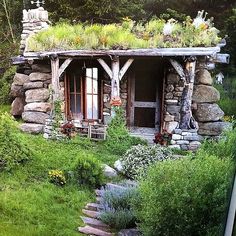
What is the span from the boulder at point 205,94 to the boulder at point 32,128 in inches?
19.6

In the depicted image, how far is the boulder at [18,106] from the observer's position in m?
1.20

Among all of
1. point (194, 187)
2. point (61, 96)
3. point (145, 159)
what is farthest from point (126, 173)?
point (61, 96)

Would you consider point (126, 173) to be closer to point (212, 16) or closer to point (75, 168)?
point (75, 168)

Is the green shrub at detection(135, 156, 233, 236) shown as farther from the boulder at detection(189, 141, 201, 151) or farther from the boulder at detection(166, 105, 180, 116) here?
the boulder at detection(166, 105, 180, 116)

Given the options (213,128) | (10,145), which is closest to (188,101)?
(213,128)

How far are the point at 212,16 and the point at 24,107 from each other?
0.64 meters

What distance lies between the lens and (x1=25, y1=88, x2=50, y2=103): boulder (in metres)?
1.17

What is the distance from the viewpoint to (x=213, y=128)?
1178 mm

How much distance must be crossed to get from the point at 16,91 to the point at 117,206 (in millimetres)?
499

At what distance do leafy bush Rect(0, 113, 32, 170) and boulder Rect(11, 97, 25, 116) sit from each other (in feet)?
0.08

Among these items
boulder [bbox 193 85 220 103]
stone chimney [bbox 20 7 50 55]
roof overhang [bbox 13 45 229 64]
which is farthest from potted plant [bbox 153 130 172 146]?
stone chimney [bbox 20 7 50 55]

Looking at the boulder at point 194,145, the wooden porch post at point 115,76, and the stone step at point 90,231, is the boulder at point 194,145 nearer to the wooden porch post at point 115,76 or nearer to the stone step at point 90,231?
the wooden porch post at point 115,76

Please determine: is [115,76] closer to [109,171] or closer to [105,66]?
[105,66]

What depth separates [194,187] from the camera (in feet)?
3.92
